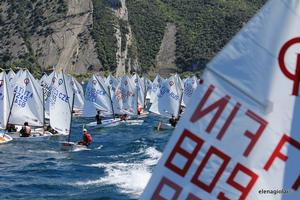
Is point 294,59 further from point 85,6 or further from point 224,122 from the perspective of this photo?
point 85,6

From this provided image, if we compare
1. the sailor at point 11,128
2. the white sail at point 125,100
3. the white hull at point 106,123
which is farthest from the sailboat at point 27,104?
the white sail at point 125,100

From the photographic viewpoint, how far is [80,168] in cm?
2789

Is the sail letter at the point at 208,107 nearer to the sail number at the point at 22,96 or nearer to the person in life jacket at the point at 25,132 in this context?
the person in life jacket at the point at 25,132

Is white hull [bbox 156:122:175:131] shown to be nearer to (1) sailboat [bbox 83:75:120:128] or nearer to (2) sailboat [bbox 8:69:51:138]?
(1) sailboat [bbox 83:75:120:128]

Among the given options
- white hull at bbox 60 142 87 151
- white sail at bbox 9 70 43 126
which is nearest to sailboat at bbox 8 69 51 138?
white sail at bbox 9 70 43 126

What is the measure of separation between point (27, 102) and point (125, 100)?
16.7 m

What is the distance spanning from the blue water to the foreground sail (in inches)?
606

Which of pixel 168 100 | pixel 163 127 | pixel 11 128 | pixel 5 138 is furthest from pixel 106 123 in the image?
pixel 5 138

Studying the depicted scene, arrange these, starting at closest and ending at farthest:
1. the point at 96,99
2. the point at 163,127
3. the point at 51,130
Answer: the point at 51,130, the point at 163,127, the point at 96,99

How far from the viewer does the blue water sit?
22625 mm

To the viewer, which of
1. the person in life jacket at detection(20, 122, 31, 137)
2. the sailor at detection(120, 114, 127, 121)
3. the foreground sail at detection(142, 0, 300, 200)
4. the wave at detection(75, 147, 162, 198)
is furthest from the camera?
the sailor at detection(120, 114, 127, 121)

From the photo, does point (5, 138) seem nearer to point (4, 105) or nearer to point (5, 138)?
point (5, 138)

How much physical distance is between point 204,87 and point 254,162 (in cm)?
88

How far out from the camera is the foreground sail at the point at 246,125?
5.76 m
